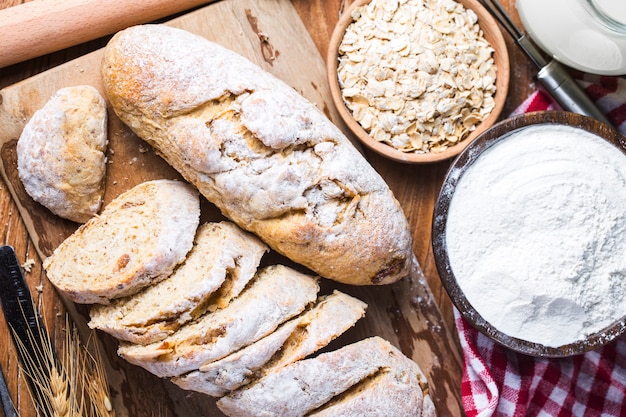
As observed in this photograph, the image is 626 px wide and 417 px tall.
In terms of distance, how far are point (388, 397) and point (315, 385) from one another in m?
0.25

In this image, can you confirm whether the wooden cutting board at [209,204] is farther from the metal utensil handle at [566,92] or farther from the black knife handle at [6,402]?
the metal utensil handle at [566,92]

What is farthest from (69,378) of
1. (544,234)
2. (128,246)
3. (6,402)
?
(544,234)

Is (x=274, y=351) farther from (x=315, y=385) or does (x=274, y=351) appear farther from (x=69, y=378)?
(x=69, y=378)

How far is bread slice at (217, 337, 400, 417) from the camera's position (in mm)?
2311

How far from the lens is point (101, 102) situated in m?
2.51

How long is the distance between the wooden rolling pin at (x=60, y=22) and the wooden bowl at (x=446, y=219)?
1.18 meters

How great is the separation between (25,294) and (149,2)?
1.08 meters

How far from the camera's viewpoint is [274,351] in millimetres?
2303

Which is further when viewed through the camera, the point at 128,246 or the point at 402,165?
the point at 402,165

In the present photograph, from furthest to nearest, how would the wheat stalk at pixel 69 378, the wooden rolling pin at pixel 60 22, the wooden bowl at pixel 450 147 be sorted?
the wooden bowl at pixel 450 147
the wooden rolling pin at pixel 60 22
the wheat stalk at pixel 69 378

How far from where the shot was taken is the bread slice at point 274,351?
2285 mm

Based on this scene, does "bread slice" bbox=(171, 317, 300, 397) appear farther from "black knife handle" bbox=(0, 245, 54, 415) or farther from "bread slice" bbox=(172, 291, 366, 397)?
"black knife handle" bbox=(0, 245, 54, 415)

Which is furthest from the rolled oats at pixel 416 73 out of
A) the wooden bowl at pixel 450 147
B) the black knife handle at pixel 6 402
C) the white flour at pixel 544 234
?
the black knife handle at pixel 6 402

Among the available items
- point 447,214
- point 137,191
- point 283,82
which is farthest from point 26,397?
point 447,214
